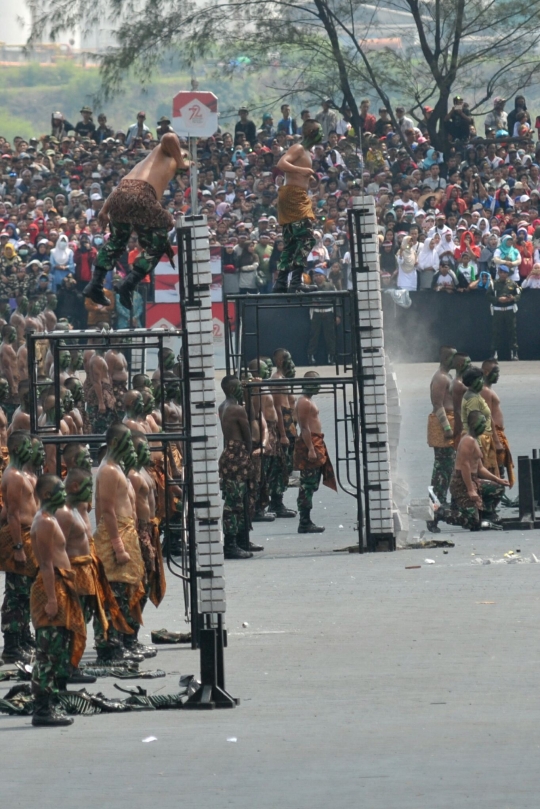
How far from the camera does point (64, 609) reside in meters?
10.0

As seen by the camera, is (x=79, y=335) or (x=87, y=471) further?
(x=79, y=335)

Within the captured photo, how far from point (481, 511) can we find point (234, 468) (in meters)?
3.03

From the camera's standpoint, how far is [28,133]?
129750mm

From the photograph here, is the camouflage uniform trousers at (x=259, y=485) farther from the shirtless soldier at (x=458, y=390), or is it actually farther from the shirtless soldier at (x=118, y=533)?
the shirtless soldier at (x=118, y=533)

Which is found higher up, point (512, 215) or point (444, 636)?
point (512, 215)

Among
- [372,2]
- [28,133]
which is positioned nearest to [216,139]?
[372,2]

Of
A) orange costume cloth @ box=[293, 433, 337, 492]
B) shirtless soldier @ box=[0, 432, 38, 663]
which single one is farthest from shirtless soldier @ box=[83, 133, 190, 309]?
orange costume cloth @ box=[293, 433, 337, 492]

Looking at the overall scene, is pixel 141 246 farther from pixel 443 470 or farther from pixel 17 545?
pixel 443 470

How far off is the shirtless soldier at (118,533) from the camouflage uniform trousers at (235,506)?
5.16m

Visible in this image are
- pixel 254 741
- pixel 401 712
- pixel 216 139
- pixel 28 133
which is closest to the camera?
pixel 254 741

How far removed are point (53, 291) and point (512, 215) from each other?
8786 mm

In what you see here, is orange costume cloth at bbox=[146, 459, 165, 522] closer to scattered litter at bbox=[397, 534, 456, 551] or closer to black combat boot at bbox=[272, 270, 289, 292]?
black combat boot at bbox=[272, 270, 289, 292]

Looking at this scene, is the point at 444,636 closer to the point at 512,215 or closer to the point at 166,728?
the point at 166,728

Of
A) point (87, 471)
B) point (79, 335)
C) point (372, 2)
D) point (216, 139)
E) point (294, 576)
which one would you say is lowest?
point (294, 576)
